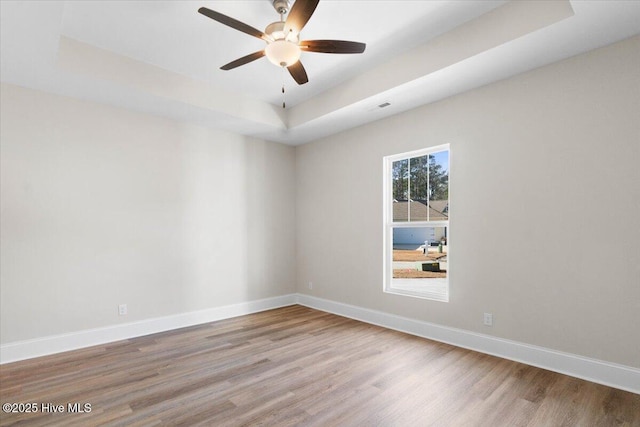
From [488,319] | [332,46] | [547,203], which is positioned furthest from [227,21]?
[488,319]

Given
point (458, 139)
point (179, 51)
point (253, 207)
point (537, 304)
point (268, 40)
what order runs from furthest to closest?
point (253, 207), point (458, 139), point (179, 51), point (537, 304), point (268, 40)

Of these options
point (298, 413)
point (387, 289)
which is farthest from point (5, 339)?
point (387, 289)

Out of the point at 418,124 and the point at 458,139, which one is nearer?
the point at 458,139

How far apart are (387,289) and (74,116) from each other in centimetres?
425

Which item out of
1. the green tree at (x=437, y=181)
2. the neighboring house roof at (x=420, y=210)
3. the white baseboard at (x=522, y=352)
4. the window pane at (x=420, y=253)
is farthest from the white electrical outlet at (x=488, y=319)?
the green tree at (x=437, y=181)

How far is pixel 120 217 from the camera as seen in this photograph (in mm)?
3777

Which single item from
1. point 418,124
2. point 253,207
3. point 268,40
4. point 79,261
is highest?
point 268,40

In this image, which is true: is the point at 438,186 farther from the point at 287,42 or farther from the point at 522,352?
the point at 287,42

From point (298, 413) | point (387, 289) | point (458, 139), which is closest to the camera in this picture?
point (298, 413)

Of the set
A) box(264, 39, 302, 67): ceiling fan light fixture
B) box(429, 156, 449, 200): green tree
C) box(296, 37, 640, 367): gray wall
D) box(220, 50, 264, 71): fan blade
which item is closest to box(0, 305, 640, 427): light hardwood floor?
box(296, 37, 640, 367): gray wall

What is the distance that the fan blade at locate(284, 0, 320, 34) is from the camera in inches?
79.8

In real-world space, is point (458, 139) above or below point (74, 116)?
below

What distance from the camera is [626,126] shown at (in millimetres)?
2471

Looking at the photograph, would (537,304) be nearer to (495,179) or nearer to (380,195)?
(495,179)
